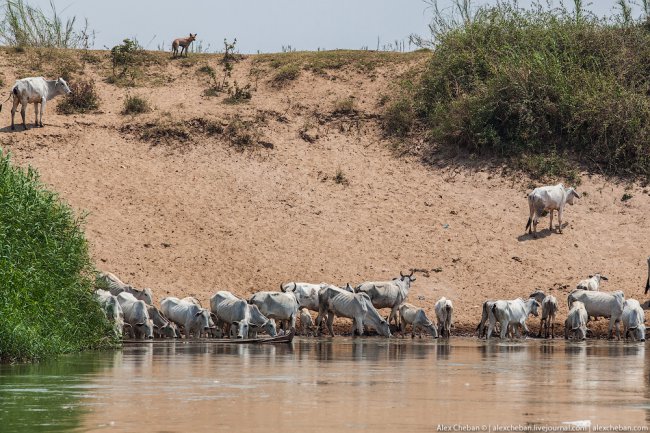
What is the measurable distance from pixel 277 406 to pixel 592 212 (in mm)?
23067

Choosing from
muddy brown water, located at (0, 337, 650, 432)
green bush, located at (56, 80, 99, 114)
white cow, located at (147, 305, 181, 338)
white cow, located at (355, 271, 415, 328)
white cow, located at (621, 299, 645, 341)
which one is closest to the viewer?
muddy brown water, located at (0, 337, 650, 432)

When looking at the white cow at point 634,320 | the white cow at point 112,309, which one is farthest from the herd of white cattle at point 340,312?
the white cow at point 112,309

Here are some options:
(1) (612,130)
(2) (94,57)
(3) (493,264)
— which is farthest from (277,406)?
(2) (94,57)

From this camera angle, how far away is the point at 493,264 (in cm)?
3103

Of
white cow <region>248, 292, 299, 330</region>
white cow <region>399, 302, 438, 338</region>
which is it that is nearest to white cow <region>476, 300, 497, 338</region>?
white cow <region>399, 302, 438, 338</region>

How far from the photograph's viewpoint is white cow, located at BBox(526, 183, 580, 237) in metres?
32.2

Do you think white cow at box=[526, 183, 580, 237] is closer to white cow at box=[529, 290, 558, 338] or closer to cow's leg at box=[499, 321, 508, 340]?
white cow at box=[529, 290, 558, 338]

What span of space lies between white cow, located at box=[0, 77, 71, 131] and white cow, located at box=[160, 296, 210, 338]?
38.6ft

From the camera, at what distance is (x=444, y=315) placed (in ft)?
85.5

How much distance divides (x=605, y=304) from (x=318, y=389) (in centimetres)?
1364

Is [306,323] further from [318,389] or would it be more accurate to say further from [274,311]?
[318,389]

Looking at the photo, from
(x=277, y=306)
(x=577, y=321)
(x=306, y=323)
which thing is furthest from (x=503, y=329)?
(x=277, y=306)

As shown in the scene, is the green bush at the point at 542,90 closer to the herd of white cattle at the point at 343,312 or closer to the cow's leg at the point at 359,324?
the herd of white cattle at the point at 343,312

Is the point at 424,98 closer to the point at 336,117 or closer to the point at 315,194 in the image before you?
the point at 336,117
